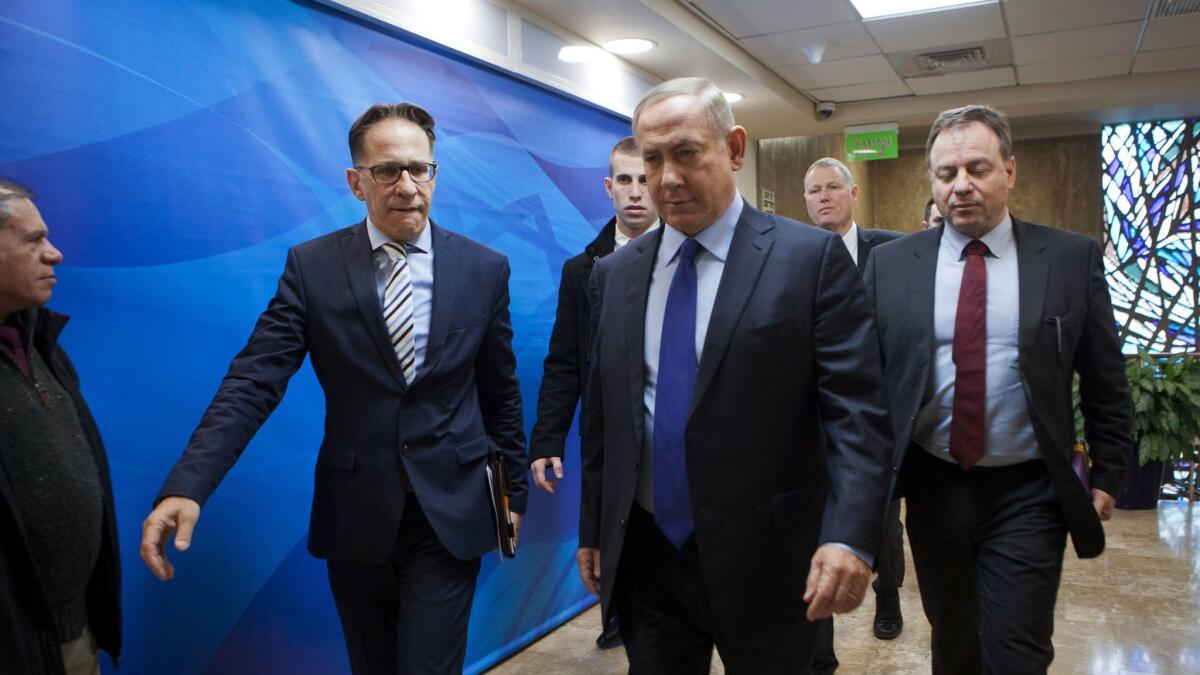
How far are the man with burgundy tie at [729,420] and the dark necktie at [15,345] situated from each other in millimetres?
1234

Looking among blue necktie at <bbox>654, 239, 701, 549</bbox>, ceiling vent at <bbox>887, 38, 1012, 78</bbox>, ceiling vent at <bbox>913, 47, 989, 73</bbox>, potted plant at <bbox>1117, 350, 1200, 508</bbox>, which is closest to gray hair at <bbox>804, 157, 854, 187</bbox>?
blue necktie at <bbox>654, 239, 701, 549</bbox>

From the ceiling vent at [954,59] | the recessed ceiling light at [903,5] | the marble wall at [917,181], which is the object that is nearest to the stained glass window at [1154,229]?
the marble wall at [917,181]

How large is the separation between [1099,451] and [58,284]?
111 inches

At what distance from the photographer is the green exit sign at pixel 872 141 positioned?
8727mm

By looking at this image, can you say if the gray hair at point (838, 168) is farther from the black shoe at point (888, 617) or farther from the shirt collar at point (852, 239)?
the black shoe at point (888, 617)

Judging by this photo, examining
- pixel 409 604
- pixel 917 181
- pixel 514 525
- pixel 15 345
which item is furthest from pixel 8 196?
pixel 917 181

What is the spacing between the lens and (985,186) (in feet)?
7.94

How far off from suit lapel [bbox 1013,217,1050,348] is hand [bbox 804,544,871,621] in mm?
1076

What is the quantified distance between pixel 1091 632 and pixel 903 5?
3.80m

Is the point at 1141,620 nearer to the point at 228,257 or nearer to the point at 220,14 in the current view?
Answer: the point at 228,257

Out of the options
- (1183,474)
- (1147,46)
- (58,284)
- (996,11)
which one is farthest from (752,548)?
(1183,474)

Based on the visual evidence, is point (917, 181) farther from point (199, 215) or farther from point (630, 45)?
point (199, 215)

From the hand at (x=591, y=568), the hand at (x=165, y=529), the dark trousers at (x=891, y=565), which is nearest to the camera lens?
the hand at (x=165, y=529)

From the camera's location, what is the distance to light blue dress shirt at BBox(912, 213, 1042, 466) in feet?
7.54
